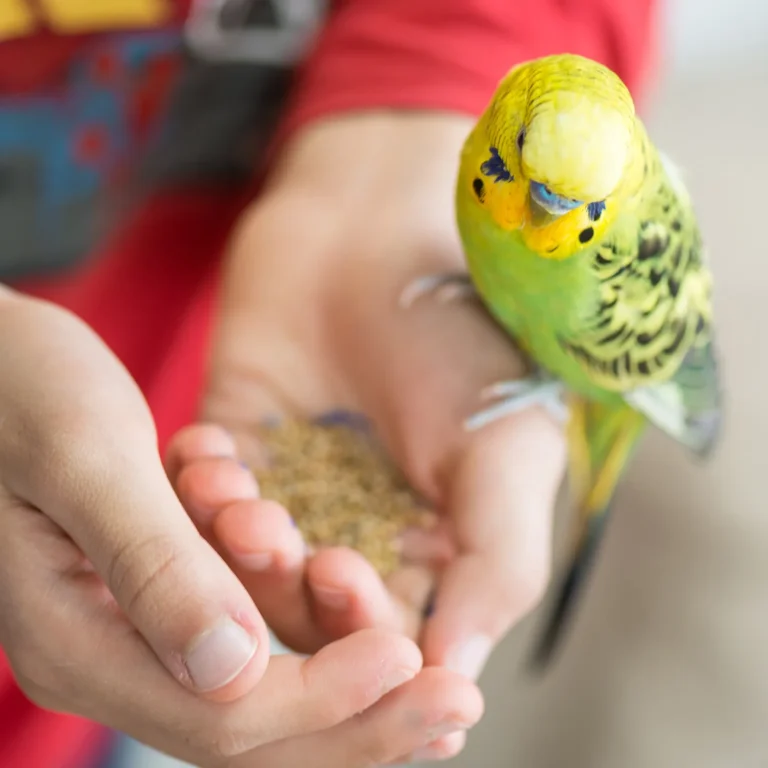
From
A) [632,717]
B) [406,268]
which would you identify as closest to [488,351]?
[406,268]

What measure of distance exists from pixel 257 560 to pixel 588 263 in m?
0.22

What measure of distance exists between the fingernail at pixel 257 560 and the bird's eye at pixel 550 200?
0.73 feet

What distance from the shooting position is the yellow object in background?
0.75m

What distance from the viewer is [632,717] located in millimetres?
839

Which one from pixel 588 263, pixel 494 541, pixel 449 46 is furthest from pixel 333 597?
pixel 449 46

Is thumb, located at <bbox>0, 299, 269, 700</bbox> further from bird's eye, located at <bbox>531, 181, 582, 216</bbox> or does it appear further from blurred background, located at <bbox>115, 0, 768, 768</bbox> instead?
blurred background, located at <bbox>115, 0, 768, 768</bbox>

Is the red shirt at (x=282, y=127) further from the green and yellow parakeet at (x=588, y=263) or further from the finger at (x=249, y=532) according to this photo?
the green and yellow parakeet at (x=588, y=263)

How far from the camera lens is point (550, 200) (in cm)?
35

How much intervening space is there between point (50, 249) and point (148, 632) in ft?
2.06

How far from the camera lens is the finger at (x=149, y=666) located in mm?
392

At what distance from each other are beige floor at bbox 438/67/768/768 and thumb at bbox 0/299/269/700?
0.39 metres

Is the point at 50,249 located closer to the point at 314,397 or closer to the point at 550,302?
the point at 314,397

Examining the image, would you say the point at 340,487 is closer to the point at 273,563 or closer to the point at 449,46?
the point at 273,563

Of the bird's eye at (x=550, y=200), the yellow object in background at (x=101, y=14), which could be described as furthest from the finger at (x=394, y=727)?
the yellow object in background at (x=101, y=14)
